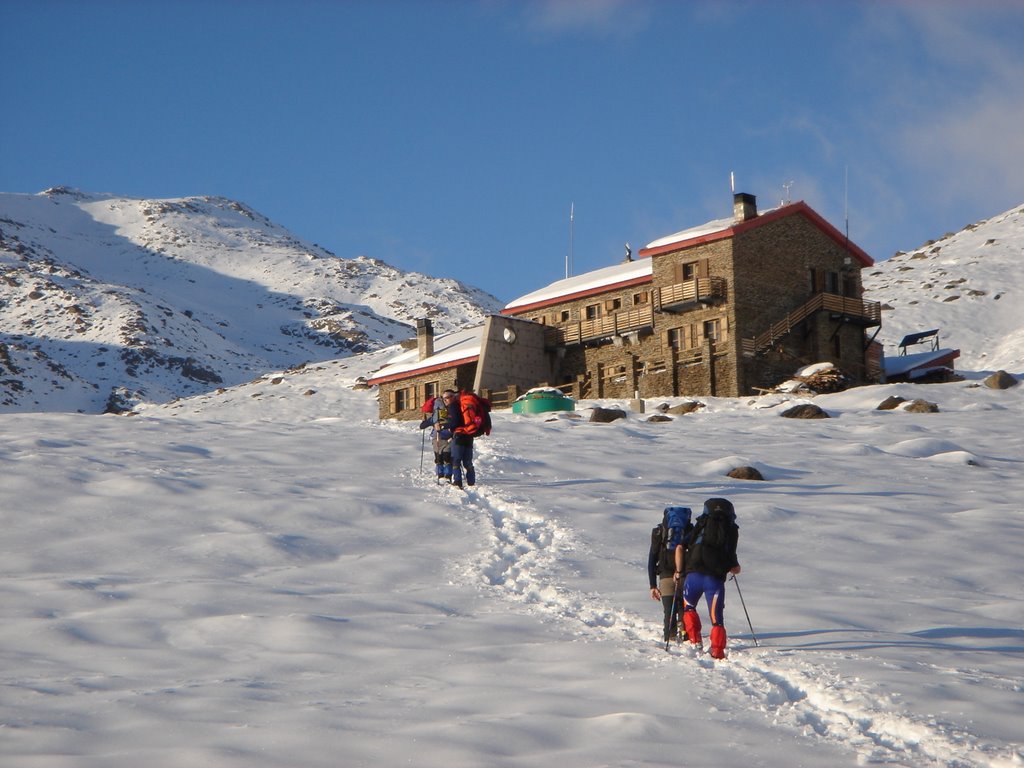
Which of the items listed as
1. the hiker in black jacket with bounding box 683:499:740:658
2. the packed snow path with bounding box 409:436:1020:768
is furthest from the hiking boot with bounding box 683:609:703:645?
the packed snow path with bounding box 409:436:1020:768

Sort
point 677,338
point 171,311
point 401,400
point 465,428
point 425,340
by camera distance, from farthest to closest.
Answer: point 171,311 → point 425,340 → point 401,400 → point 677,338 → point 465,428

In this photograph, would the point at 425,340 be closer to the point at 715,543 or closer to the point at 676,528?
the point at 676,528

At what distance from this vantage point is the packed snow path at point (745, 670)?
757 centimetres

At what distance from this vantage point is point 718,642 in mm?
9867

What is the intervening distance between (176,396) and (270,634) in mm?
96157

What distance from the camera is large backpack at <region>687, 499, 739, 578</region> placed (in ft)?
34.5

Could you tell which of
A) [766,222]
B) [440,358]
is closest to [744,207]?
[766,222]

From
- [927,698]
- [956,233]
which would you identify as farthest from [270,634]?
[956,233]

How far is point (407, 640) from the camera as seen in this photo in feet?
34.0

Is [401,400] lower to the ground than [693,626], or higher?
higher

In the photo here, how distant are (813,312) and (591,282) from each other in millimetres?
9619

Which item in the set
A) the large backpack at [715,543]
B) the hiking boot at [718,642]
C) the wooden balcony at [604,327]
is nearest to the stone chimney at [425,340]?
the wooden balcony at [604,327]

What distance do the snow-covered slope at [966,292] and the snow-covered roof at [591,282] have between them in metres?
14.9

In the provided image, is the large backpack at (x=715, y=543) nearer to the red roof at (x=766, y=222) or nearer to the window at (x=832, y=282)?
the red roof at (x=766, y=222)
